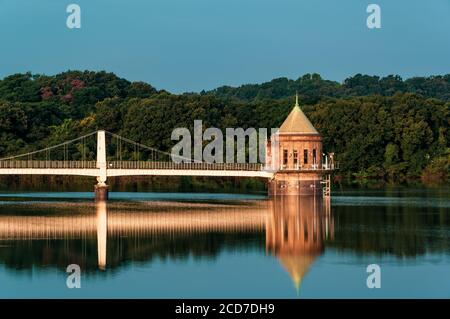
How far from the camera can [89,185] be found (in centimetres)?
10069

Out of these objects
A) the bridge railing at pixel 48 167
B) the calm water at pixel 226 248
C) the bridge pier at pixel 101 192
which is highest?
the bridge railing at pixel 48 167

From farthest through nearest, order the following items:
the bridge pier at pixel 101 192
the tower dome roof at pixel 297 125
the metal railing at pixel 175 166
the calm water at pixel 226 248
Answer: the tower dome roof at pixel 297 125 < the metal railing at pixel 175 166 < the bridge pier at pixel 101 192 < the calm water at pixel 226 248

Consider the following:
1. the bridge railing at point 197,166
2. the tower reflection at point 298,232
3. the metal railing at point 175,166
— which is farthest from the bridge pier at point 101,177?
the tower reflection at point 298,232

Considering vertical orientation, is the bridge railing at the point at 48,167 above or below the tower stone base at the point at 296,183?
above

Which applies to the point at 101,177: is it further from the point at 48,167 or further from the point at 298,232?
the point at 298,232

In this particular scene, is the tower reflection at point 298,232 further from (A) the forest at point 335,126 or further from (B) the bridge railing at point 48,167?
(A) the forest at point 335,126

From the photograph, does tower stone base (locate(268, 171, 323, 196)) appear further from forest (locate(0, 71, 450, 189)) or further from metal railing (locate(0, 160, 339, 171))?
forest (locate(0, 71, 450, 189))

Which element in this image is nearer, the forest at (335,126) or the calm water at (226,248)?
the calm water at (226,248)

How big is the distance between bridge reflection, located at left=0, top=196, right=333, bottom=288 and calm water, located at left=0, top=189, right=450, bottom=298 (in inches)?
2.0

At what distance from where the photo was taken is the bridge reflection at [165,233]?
1757 inches

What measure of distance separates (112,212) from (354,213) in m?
12.6

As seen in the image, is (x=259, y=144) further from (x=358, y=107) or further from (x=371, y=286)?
(x=371, y=286)

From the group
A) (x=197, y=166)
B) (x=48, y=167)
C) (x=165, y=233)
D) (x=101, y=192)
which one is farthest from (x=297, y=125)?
(x=165, y=233)

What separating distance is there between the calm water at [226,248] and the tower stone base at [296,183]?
5415 millimetres
